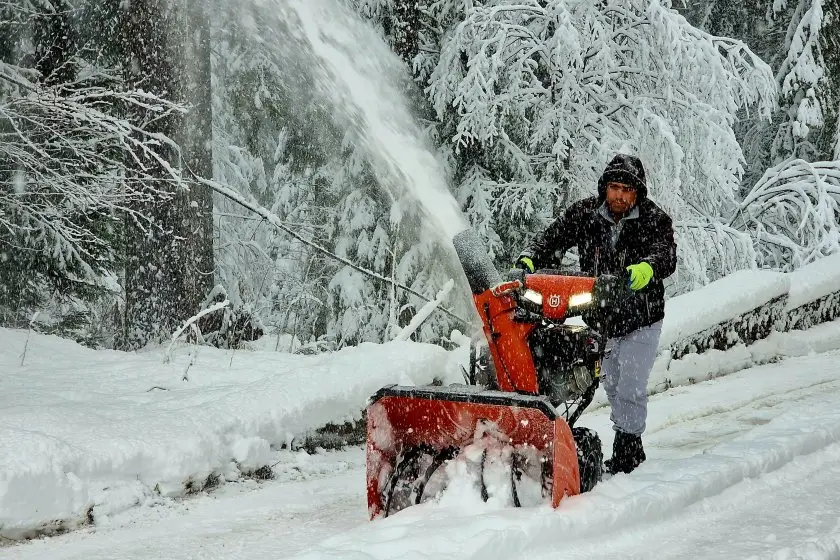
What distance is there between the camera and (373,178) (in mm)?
12852

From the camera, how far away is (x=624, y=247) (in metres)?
4.64

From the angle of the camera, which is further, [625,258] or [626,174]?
[625,258]

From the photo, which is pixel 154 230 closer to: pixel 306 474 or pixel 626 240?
pixel 306 474

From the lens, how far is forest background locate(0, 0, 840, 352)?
7.62 meters

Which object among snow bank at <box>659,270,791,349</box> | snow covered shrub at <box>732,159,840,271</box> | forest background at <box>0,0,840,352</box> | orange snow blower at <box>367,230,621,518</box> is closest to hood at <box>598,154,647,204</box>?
orange snow blower at <box>367,230,621,518</box>

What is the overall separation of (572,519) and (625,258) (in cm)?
165

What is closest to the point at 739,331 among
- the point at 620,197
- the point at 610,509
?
the point at 620,197

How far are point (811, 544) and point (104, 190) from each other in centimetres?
598

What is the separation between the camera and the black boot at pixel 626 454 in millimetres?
4704

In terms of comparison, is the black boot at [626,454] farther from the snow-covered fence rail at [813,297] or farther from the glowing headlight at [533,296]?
the snow-covered fence rail at [813,297]

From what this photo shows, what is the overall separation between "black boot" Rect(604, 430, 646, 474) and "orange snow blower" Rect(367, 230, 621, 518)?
2.13ft

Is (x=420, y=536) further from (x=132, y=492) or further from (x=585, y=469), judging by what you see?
(x=132, y=492)

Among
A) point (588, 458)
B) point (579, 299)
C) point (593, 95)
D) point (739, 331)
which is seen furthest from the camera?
point (593, 95)

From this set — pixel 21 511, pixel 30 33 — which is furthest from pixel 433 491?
pixel 30 33
